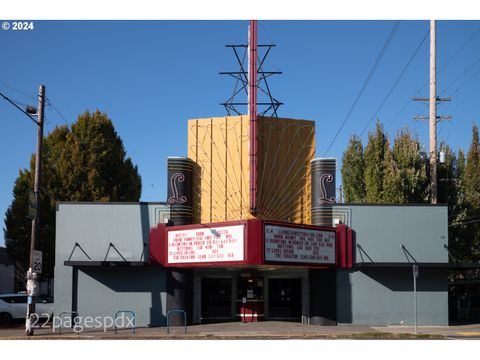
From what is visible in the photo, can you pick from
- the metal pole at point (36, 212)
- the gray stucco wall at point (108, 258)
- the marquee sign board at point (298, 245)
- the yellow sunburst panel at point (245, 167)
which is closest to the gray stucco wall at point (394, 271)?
the marquee sign board at point (298, 245)

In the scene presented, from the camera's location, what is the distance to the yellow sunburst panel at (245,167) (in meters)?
26.9

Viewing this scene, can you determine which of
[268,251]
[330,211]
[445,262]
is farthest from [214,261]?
[445,262]

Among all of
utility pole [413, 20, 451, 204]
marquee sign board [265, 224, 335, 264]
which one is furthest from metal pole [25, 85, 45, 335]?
utility pole [413, 20, 451, 204]

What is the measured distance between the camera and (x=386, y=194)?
37312 mm

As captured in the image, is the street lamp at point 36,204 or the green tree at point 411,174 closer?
the street lamp at point 36,204

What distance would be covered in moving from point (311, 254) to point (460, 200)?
1632 cm

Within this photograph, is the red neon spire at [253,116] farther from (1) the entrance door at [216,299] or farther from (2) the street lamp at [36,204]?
(2) the street lamp at [36,204]

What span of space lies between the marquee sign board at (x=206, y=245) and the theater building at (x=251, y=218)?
145mm

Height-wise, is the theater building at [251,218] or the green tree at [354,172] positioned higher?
the green tree at [354,172]

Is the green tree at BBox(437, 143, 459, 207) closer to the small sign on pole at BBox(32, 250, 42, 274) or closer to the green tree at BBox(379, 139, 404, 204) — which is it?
the green tree at BBox(379, 139, 404, 204)

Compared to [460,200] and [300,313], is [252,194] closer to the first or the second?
[300,313]

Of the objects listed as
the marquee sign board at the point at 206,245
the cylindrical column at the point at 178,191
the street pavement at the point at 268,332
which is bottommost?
the street pavement at the point at 268,332

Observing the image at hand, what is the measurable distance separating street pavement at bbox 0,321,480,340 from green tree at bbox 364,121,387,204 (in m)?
13.9

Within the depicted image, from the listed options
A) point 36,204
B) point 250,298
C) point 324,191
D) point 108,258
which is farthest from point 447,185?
point 36,204
